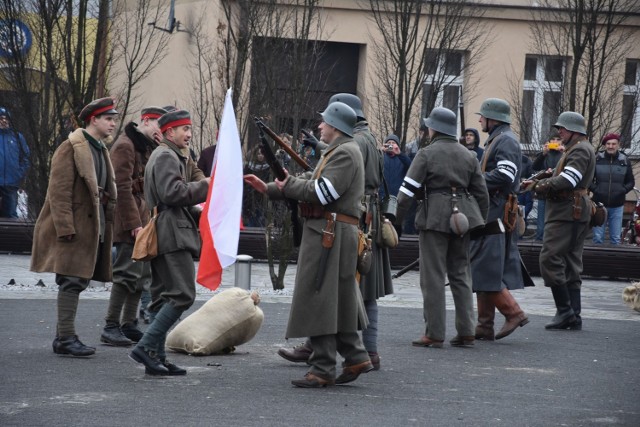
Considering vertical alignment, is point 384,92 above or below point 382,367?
above

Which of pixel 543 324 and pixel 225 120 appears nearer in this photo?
pixel 225 120

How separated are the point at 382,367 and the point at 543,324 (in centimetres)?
375

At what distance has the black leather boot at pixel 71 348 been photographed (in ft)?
31.8

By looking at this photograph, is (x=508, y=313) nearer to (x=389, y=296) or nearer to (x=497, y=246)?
Result: (x=497, y=246)

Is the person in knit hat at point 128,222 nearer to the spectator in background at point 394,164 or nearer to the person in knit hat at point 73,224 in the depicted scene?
the person in knit hat at point 73,224

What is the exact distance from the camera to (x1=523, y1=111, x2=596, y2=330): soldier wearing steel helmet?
41.2 feet

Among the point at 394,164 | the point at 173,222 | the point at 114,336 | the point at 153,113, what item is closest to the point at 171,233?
the point at 173,222

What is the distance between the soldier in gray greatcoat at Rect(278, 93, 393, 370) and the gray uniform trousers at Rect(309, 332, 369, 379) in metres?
0.85

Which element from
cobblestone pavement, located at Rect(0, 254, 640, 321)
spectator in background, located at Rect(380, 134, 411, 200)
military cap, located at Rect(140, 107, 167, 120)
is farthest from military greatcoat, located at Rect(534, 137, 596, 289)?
spectator in background, located at Rect(380, 134, 411, 200)

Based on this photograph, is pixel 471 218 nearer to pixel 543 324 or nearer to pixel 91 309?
pixel 543 324

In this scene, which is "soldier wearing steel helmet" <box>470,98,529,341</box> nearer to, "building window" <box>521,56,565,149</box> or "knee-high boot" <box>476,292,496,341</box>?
"knee-high boot" <box>476,292,496,341</box>

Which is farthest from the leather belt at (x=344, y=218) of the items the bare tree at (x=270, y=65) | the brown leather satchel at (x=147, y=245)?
the bare tree at (x=270, y=65)

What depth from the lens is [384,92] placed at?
23.3 meters

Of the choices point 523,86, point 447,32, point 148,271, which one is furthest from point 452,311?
point 523,86
